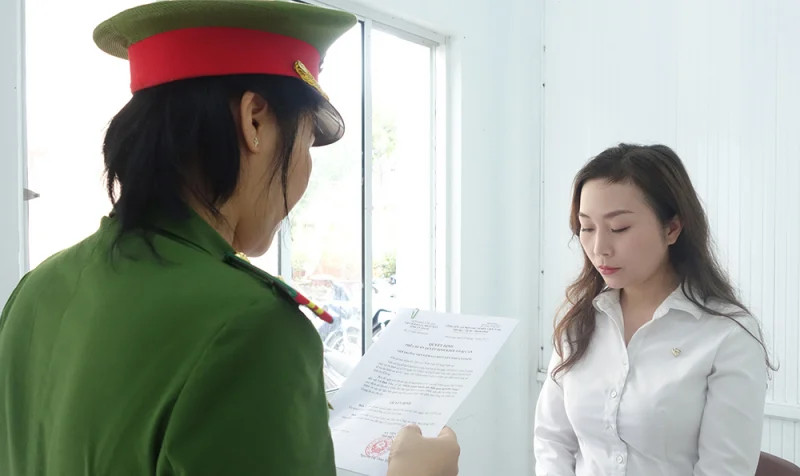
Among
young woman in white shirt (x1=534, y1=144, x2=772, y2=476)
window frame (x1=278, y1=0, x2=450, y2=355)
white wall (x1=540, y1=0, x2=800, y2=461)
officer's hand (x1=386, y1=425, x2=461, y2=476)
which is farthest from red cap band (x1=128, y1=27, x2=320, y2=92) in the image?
white wall (x1=540, y1=0, x2=800, y2=461)

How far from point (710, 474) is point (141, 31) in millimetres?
1283

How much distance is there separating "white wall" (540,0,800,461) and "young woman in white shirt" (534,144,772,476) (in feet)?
3.69

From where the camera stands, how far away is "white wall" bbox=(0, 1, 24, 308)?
1.35m

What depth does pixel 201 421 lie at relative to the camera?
0.49 meters

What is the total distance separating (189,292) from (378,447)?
42 centimetres

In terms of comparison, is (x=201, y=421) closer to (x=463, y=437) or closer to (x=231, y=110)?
(x=231, y=110)

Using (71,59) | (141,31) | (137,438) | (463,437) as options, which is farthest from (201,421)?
(463,437)

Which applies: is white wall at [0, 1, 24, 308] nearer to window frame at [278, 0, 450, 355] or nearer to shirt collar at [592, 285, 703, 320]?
window frame at [278, 0, 450, 355]

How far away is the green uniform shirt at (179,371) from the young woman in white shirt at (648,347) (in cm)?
100

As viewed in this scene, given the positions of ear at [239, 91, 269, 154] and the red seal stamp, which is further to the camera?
the red seal stamp

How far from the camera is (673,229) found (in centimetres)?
147

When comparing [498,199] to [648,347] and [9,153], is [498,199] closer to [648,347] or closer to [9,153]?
[648,347]

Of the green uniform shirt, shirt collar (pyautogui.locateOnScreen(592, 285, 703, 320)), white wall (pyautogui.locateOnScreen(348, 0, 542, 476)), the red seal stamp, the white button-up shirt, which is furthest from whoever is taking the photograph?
white wall (pyautogui.locateOnScreen(348, 0, 542, 476))

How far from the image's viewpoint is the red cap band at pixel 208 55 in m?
0.63
